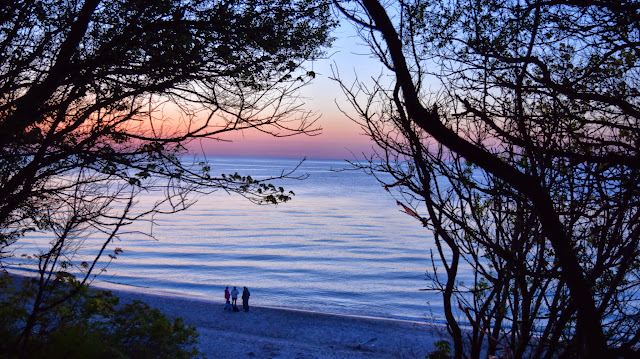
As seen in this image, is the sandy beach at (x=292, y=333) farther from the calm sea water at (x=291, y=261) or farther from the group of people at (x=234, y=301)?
the calm sea water at (x=291, y=261)

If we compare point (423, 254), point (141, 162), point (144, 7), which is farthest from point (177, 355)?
point (423, 254)

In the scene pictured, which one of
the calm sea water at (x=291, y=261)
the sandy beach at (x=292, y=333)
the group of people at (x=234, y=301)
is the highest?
the calm sea water at (x=291, y=261)

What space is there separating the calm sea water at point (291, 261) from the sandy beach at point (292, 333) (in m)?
1.84

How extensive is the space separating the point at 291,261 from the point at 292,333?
1335 cm

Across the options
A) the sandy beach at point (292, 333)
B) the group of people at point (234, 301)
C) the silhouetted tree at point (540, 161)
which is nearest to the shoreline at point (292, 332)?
the sandy beach at point (292, 333)

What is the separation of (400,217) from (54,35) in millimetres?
50650

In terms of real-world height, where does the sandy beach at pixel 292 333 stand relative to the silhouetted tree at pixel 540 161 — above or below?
below

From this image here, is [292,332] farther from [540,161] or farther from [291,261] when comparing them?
[540,161]

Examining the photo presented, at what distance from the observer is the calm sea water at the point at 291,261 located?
23672 mm

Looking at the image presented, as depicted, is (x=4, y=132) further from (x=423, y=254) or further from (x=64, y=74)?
(x=423, y=254)

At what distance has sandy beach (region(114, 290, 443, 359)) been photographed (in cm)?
1528

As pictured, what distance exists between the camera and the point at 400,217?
53906 mm

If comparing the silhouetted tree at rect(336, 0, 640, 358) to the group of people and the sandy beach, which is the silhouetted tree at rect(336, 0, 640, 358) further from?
the group of people

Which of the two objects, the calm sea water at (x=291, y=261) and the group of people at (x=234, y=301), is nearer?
the group of people at (x=234, y=301)
